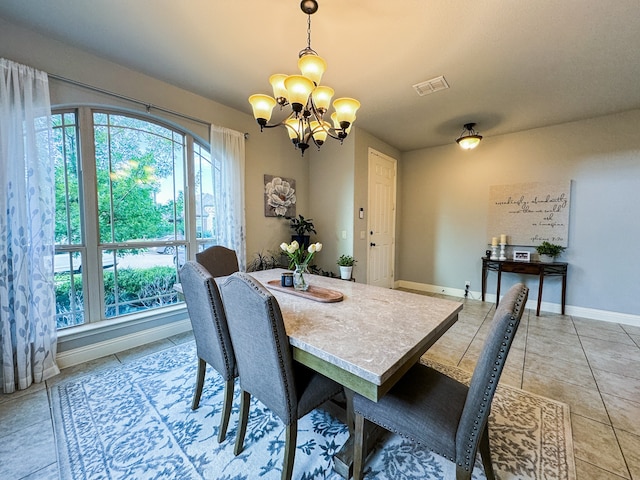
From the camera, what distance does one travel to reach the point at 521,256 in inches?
151

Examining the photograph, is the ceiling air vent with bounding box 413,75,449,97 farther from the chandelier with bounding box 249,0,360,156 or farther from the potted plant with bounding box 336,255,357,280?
the potted plant with bounding box 336,255,357,280

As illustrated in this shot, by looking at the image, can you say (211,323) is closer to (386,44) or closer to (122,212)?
(122,212)

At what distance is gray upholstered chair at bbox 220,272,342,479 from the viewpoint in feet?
3.62

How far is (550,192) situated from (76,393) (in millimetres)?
5647

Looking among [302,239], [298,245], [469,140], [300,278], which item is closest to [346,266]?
[302,239]

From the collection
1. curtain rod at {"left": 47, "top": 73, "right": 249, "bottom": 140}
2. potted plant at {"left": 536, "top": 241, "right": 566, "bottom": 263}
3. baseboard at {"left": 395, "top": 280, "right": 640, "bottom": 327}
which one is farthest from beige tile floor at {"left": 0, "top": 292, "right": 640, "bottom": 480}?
curtain rod at {"left": 47, "top": 73, "right": 249, "bottom": 140}

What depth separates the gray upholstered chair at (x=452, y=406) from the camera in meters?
0.91

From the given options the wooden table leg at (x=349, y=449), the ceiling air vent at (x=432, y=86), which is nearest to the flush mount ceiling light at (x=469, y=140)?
the ceiling air vent at (x=432, y=86)

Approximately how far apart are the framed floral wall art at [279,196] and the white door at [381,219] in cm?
125

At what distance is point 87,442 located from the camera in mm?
1505

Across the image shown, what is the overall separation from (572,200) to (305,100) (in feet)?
13.3

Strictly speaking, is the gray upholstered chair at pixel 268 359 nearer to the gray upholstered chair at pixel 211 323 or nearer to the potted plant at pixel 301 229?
the gray upholstered chair at pixel 211 323

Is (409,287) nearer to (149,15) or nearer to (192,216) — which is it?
(192,216)

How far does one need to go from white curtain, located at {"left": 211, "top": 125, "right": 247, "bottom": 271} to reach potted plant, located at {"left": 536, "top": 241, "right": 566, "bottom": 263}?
412 cm
